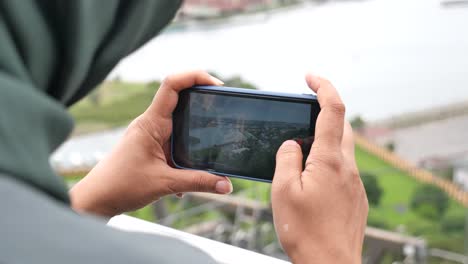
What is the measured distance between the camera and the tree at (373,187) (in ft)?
9.62

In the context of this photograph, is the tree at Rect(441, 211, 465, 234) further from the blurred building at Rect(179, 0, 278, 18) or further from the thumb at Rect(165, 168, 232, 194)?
the thumb at Rect(165, 168, 232, 194)

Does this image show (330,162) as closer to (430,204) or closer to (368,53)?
(430,204)

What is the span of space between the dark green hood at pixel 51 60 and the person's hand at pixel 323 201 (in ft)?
0.41

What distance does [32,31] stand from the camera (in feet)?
0.79

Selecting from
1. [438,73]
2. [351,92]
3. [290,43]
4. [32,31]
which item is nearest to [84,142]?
[290,43]

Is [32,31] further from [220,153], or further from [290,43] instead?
[290,43]

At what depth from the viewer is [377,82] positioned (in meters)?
3.47

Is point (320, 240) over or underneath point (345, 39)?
over

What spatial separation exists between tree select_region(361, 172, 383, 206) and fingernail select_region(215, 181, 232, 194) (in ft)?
8.39

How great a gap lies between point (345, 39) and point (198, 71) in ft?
10.3

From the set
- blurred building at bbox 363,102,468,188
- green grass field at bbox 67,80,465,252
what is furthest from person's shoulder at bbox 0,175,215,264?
blurred building at bbox 363,102,468,188

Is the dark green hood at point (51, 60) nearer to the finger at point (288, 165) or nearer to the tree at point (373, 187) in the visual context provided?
the finger at point (288, 165)

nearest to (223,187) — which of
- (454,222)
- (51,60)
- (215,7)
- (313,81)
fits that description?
(313,81)

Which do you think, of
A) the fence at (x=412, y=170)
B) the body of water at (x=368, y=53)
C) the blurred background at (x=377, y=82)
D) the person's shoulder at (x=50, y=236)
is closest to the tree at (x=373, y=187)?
the blurred background at (x=377, y=82)
